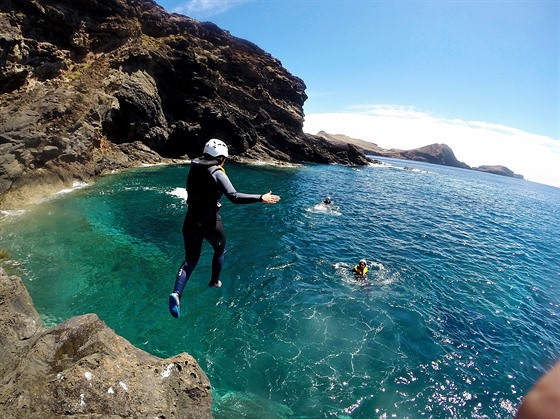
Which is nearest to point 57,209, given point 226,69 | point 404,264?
point 404,264

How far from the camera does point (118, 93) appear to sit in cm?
4269

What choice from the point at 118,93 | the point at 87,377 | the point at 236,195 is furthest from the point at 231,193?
the point at 118,93

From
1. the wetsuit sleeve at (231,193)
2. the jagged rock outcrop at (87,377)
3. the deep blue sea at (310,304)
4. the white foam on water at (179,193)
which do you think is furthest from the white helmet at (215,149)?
the white foam on water at (179,193)

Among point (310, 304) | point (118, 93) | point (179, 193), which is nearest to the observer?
point (310, 304)

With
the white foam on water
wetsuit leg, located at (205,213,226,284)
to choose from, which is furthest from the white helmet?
the white foam on water

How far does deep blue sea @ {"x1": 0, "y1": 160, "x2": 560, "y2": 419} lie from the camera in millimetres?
11273

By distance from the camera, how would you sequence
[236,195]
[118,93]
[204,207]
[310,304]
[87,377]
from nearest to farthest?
1. [87,377]
2. [236,195]
3. [204,207]
4. [310,304]
5. [118,93]

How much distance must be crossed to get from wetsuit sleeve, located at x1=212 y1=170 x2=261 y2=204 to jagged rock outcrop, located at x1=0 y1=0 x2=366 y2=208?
25902 mm

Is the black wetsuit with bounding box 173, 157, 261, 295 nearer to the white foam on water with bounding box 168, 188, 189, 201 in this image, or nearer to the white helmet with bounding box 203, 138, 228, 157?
the white helmet with bounding box 203, 138, 228, 157

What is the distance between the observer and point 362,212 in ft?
117

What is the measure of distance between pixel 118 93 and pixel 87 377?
45.1 meters

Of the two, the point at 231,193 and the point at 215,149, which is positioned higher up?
the point at 215,149

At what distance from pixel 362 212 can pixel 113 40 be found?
44856 mm

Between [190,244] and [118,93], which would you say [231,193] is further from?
[118,93]
